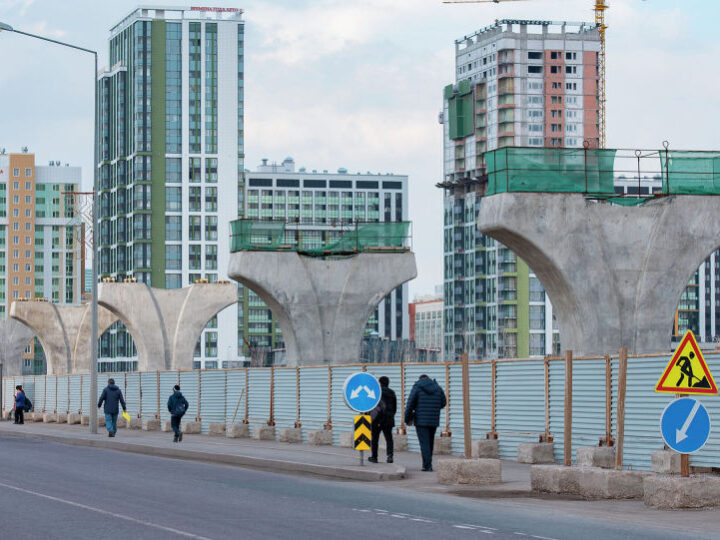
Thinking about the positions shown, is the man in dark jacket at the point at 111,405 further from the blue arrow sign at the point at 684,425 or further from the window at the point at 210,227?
the window at the point at 210,227

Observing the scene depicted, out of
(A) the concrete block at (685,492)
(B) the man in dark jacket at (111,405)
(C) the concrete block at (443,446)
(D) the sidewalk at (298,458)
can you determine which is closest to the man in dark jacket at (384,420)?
(D) the sidewalk at (298,458)

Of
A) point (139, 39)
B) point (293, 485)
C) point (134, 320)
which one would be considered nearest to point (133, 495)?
point (293, 485)

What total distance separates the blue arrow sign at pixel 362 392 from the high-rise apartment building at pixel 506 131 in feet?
486

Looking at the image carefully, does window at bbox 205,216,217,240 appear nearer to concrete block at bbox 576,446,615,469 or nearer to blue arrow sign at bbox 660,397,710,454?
concrete block at bbox 576,446,615,469

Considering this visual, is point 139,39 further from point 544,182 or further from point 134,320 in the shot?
point 544,182

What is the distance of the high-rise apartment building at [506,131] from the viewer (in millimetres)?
172375

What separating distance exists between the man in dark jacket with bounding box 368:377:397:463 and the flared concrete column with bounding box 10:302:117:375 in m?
62.0

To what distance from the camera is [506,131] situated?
180750 millimetres

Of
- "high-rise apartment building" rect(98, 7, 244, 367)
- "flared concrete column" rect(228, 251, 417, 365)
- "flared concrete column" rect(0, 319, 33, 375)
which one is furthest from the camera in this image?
"high-rise apartment building" rect(98, 7, 244, 367)

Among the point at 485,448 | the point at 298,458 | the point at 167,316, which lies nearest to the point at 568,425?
the point at 485,448

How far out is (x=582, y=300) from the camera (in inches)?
1261

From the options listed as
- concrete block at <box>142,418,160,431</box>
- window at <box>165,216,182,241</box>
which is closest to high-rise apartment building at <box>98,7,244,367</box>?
window at <box>165,216,182,241</box>

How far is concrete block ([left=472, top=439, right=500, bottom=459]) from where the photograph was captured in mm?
26000

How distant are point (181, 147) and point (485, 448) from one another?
144m
